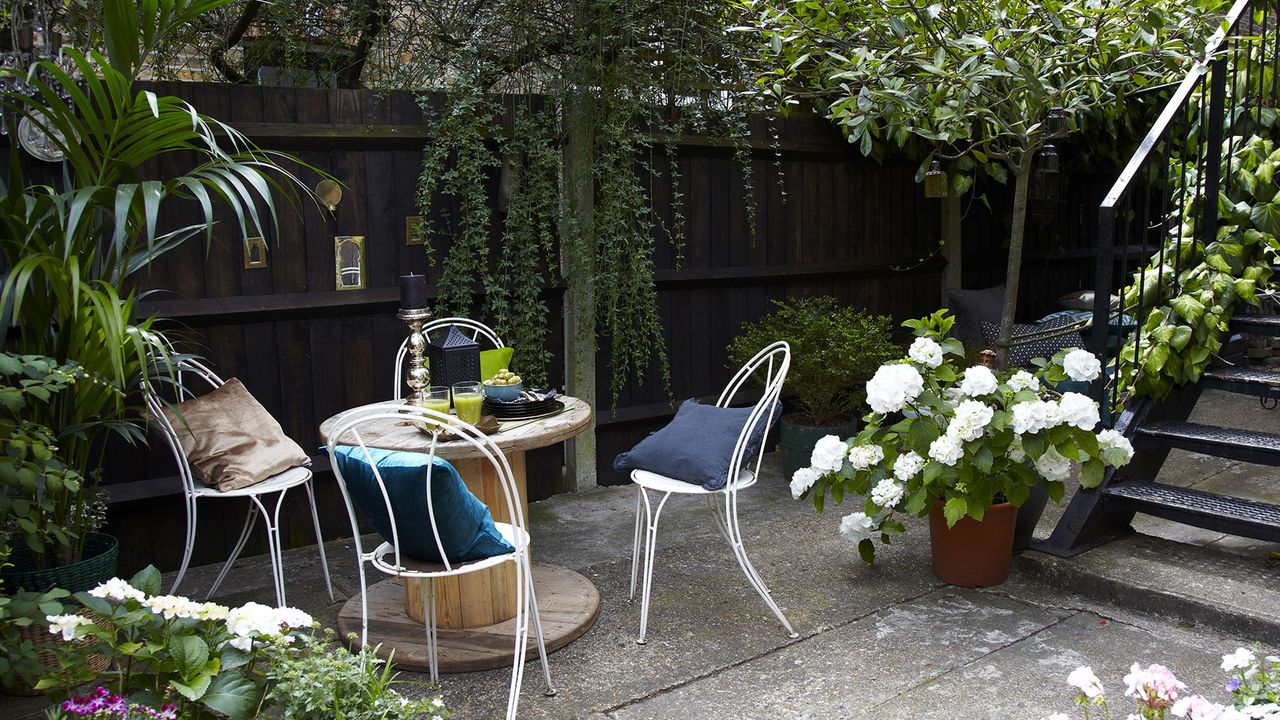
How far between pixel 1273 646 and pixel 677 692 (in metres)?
1.73

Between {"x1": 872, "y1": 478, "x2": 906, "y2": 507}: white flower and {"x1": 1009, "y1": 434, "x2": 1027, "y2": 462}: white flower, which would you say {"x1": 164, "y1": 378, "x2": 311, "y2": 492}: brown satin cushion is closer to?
{"x1": 872, "y1": 478, "x2": 906, "y2": 507}: white flower

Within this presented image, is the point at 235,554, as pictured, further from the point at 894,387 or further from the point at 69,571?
the point at 894,387

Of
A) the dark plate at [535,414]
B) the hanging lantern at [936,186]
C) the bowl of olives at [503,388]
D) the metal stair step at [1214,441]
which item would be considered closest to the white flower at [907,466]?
the metal stair step at [1214,441]

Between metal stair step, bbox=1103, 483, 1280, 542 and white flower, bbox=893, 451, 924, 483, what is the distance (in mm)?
791

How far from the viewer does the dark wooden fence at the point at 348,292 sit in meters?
3.89

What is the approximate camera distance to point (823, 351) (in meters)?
5.06

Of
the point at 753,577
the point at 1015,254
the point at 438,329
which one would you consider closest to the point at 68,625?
the point at 753,577

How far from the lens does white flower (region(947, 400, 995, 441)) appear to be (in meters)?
3.34

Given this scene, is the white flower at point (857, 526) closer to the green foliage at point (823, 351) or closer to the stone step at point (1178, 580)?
the stone step at point (1178, 580)

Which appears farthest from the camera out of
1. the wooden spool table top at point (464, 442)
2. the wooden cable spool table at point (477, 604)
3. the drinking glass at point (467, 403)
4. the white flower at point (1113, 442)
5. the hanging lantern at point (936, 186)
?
the hanging lantern at point (936, 186)

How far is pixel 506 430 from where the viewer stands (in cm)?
323

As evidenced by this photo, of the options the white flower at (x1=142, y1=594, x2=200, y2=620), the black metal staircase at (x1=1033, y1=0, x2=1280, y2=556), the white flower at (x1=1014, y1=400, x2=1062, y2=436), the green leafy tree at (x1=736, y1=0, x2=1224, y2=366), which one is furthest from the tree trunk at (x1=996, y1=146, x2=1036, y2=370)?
the white flower at (x1=142, y1=594, x2=200, y2=620)

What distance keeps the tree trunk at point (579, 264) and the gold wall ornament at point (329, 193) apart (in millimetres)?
921

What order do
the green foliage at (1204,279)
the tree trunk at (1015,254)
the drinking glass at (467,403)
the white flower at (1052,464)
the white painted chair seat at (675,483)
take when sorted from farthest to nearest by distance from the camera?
1. the tree trunk at (1015,254)
2. the green foliage at (1204,279)
3. the white flower at (1052,464)
4. the white painted chair seat at (675,483)
5. the drinking glass at (467,403)
